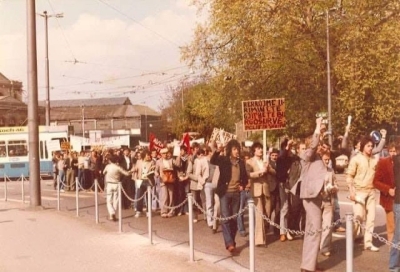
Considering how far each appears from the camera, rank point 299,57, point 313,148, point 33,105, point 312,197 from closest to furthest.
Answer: point 313,148 < point 312,197 < point 33,105 < point 299,57

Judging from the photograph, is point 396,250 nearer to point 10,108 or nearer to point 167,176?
point 167,176

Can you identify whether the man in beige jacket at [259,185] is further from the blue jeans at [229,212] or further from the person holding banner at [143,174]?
the person holding banner at [143,174]

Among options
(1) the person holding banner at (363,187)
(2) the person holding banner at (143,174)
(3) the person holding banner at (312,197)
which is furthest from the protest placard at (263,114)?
(3) the person holding banner at (312,197)

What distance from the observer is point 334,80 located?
36.8 meters

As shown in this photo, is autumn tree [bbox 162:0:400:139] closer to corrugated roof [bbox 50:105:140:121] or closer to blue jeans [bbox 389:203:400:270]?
blue jeans [bbox 389:203:400:270]

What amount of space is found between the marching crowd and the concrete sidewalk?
39.1 inches

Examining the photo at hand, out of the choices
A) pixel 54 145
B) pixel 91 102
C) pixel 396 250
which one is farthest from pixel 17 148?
pixel 91 102

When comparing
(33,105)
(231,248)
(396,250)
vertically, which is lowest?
(231,248)

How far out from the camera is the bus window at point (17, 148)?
141ft

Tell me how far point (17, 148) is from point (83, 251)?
32.7m

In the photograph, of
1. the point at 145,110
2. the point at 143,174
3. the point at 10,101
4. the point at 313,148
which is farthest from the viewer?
the point at 145,110

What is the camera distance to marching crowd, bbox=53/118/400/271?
31.3 feet

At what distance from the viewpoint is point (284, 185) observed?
12672mm

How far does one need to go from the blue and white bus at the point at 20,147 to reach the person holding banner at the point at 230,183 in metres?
31.8
